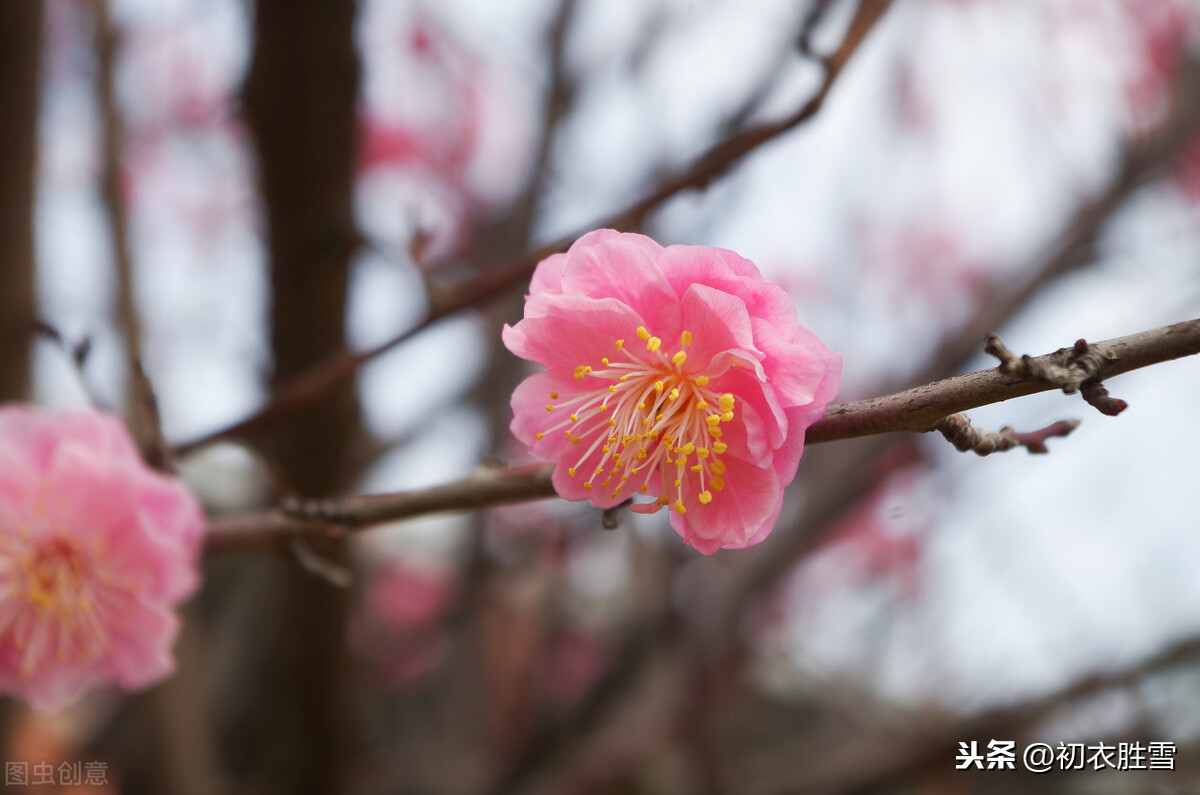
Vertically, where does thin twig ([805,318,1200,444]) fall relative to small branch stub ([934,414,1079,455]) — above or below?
above

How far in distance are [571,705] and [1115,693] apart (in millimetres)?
1460

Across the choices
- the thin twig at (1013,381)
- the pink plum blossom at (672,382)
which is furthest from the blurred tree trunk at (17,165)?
the thin twig at (1013,381)

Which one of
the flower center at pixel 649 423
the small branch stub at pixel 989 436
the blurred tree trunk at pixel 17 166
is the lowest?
the blurred tree trunk at pixel 17 166

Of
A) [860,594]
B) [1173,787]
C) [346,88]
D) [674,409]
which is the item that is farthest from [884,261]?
[674,409]

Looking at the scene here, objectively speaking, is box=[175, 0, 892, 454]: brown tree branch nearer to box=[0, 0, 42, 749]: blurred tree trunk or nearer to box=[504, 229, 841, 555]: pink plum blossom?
box=[504, 229, 841, 555]: pink plum blossom

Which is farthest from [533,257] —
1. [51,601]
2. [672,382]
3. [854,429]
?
[51,601]

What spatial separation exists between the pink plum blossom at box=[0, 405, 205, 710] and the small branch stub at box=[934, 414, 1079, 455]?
0.88 meters

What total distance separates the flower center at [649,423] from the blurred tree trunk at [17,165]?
125 centimetres

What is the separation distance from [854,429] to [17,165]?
157 cm

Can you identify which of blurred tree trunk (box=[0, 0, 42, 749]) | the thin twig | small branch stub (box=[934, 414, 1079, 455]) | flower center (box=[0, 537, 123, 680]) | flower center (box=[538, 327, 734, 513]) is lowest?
flower center (box=[0, 537, 123, 680])

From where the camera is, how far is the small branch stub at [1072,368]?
0.59m

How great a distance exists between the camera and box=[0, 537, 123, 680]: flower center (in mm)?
1095

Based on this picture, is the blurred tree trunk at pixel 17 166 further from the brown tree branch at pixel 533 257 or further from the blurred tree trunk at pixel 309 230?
the brown tree branch at pixel 533 257

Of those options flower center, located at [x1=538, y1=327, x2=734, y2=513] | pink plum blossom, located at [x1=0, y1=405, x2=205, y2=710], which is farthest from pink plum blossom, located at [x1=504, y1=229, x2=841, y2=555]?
pink plum blossom, located at [x1=0, y1=405, x2=205, y2=710]
